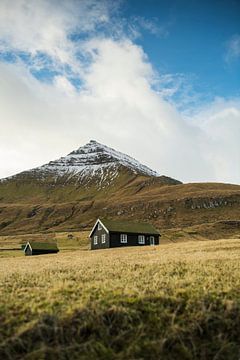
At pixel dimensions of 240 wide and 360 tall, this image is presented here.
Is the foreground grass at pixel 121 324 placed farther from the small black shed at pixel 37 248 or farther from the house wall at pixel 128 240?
the small black shed at pixel 37 248

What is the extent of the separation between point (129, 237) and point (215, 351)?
7159 cm

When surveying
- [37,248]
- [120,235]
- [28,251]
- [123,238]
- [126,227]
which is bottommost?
[28,251]

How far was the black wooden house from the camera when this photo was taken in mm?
78125

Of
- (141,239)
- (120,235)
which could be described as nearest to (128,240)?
(120,235)

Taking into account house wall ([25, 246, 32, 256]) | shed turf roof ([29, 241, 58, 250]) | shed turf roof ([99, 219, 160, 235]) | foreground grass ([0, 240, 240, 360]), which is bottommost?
house wall ([25, 246, 32, 256])

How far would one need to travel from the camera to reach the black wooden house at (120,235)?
78.1 m

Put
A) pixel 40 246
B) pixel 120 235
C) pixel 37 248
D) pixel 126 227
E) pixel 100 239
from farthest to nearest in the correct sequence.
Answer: pixel 40 246 → pixel 37 248 → pixel 126 227 → pixel 100 239 → pixel 120 235

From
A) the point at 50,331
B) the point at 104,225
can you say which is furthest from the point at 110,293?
the point at 104,225

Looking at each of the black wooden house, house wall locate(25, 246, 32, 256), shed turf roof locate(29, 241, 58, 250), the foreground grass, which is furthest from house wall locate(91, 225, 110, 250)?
the foreground grass

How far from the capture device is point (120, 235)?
79000 millimetres

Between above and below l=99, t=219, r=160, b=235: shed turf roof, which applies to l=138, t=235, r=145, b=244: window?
below

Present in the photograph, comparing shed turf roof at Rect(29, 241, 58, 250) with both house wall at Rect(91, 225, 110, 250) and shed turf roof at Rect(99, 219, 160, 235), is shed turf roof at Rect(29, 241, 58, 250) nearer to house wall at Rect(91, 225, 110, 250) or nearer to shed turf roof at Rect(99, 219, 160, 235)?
house wall at Rect(91, 225, 110, 250)

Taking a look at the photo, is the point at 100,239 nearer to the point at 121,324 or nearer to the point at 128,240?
the point at 128,240

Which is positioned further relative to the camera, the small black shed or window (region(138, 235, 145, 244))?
the small black shed
